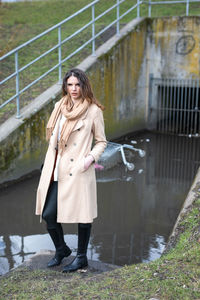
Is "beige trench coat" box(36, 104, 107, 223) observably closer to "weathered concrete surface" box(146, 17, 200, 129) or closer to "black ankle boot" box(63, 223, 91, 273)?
"black ankle boot" box(63, 223, 91, 273)

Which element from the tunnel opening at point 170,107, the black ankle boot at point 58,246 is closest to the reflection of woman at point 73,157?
the black ankle boot at point 58,246

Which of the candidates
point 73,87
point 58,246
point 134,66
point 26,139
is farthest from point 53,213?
point 134,66

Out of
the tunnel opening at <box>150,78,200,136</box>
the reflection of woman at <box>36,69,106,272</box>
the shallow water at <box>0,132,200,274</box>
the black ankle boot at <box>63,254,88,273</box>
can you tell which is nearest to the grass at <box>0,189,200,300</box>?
the black ankle boot at <box>63,254,88,273</box>

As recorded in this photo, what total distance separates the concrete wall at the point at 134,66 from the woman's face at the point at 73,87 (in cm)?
351

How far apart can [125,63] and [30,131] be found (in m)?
Result: 4.00

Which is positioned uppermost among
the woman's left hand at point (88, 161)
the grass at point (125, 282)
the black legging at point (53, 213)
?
the woman's left hand at point (88, 161)

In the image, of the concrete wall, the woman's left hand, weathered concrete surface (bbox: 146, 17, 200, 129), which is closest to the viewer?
the woman's left hand

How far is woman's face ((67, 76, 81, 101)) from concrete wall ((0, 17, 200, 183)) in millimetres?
3513

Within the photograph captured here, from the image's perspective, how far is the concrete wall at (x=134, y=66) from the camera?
8430 mm

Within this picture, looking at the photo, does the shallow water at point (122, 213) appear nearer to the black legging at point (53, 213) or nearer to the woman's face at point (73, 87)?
the black legging at point (53, 213)

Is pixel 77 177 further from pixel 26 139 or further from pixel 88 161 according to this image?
pixel 26 139

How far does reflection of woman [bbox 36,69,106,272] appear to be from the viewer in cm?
335

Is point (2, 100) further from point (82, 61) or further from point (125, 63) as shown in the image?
point (125, 63)

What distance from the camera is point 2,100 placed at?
7.19 metres
